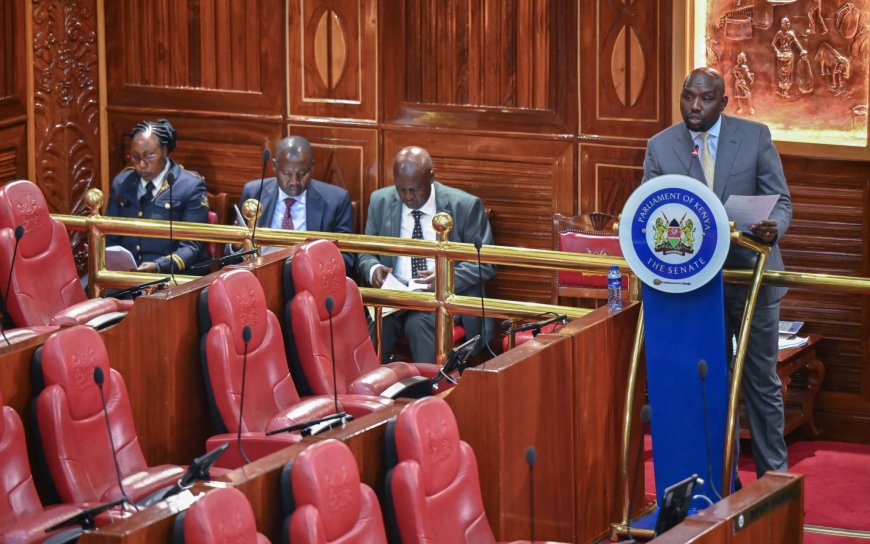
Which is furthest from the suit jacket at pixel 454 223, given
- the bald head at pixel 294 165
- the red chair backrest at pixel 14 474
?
the red chair backrest at pixel 14 474

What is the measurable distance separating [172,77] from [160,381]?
10.1 ft

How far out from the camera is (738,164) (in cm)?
544

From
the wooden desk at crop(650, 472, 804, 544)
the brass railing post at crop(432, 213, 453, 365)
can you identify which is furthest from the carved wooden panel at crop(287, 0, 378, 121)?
the wooden desk at crop(650, 472, 804, 544)

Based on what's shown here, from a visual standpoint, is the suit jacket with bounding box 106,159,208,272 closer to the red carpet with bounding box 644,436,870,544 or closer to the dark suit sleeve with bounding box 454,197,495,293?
the dark suit sleeve with bounding box 454,197,495,293

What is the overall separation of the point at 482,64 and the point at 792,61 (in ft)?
4.62

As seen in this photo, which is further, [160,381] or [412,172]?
[412,172]

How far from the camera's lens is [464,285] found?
22.7ft

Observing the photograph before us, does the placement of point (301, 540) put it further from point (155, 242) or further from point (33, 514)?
point (155, 242)

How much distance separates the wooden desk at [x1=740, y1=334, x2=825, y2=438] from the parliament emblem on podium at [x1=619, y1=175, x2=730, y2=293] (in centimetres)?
145

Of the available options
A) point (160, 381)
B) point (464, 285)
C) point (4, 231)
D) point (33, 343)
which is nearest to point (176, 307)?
point (160, 381)

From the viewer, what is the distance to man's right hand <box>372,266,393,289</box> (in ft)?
22.6

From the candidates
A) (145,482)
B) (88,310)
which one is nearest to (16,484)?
(145,482)

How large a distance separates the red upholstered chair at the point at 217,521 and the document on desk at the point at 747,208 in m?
2.10

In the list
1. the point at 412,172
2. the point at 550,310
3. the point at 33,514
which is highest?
the point at 412,172
